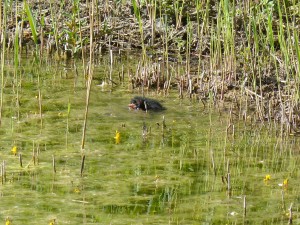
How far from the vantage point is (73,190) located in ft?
14.6

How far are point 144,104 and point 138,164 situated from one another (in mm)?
1402

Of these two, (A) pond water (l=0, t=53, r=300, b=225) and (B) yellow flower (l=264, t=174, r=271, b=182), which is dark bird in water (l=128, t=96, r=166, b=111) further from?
(B) yellow flower (l=264, t=174, r=271, b=182)

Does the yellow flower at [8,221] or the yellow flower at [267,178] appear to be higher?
the yellow flower at [8,221]

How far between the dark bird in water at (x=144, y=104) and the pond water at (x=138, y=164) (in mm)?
73

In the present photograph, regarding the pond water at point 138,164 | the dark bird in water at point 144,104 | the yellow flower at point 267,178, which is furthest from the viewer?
the dark bird in water at point 144,104

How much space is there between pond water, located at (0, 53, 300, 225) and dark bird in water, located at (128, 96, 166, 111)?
0.07m

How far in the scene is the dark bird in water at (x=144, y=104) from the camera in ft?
20.9

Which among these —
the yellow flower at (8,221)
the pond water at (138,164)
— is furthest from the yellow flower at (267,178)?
the yellow flower at (8,221)

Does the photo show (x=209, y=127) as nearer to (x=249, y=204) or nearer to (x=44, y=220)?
(x=249, y=204)

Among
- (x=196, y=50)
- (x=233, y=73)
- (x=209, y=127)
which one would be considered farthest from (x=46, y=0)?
(x=209, y=127)

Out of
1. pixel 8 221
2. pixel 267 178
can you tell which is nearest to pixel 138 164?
pixel 267 178

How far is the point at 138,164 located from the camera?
198 inches

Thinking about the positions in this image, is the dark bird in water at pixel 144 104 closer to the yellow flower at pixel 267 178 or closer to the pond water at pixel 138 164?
the pond water at pixel 138 164

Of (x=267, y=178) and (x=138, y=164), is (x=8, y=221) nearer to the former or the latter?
(x=138, y=164)
